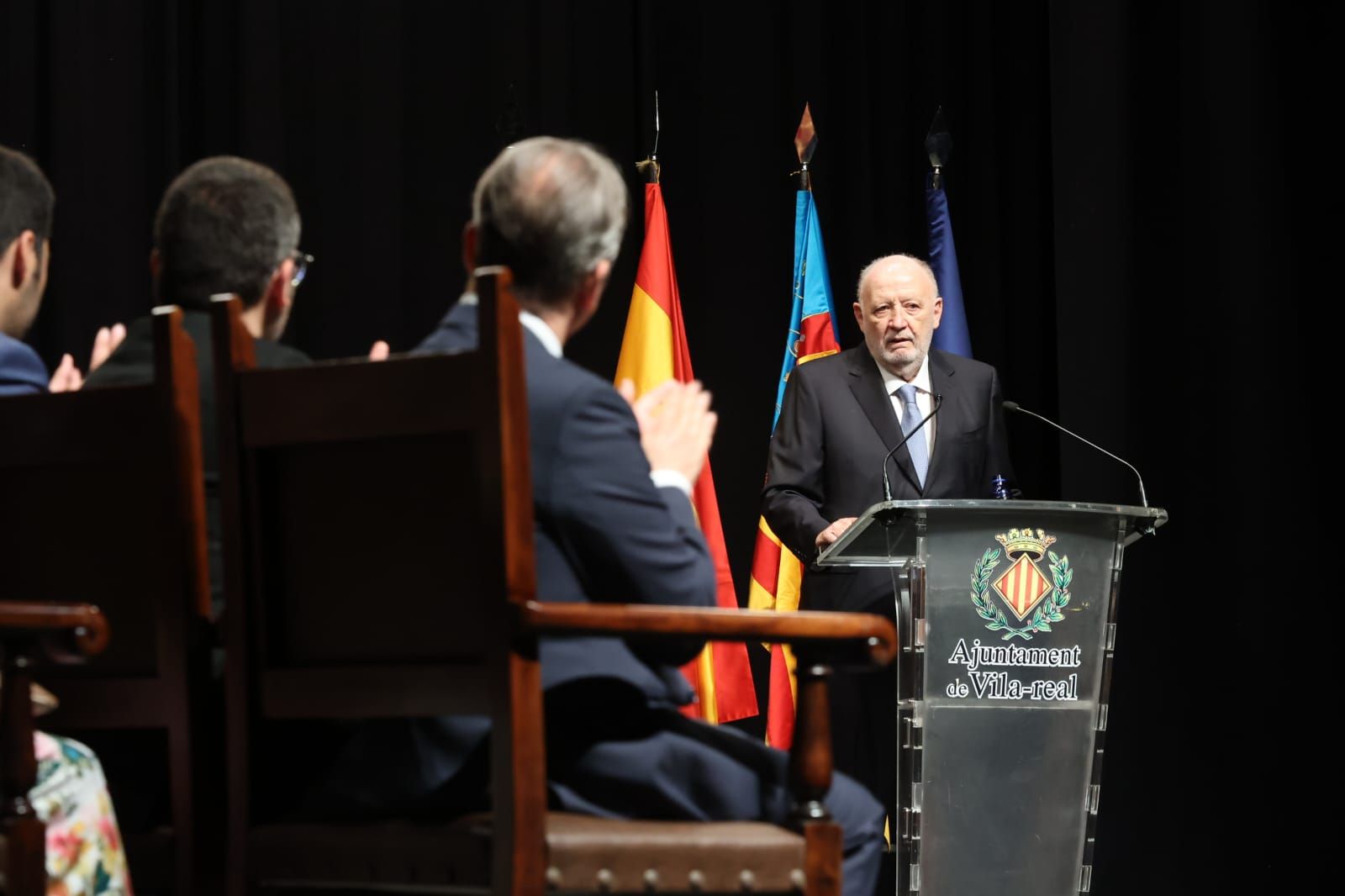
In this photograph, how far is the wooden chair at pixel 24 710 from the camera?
4.95 ft

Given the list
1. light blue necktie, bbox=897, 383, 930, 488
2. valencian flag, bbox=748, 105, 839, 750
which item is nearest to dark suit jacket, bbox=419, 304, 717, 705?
light blue necktie, bbox=897, 383, 930, 488

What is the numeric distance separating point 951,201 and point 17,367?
3.66 meters

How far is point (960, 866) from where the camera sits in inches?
114

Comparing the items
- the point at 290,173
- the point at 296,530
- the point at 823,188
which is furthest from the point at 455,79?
the point at 296,530

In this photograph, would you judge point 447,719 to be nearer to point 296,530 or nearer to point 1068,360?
point 296,530

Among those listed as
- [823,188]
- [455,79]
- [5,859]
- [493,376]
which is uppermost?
[455,79]

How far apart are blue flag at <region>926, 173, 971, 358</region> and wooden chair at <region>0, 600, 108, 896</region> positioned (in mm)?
3603

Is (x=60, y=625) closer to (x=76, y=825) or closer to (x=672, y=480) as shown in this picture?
(x=76, y=825)

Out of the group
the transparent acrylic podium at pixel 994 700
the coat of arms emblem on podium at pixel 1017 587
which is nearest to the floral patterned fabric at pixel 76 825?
the transparent acrylic podium at pixel 994 700

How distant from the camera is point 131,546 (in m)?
1.75

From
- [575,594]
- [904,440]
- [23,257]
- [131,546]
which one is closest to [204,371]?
[131,546]

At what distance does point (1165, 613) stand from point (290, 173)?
2.88 meters

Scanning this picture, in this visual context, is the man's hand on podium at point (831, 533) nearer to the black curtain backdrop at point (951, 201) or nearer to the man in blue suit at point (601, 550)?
the black curtain backdrop at point (951, 201)

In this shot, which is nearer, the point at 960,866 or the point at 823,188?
the point at 960,866
